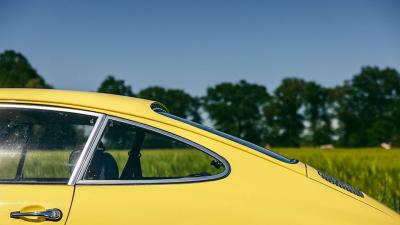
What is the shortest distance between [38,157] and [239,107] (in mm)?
110198

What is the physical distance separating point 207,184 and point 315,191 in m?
0.58

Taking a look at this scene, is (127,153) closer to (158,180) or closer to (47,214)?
(158,180)

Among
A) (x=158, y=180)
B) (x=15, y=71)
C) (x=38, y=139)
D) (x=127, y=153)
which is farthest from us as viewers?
(x=15, y=71)

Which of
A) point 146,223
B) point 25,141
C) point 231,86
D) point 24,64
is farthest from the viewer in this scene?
point 231,86

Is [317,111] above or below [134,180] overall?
above

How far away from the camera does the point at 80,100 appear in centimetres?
276

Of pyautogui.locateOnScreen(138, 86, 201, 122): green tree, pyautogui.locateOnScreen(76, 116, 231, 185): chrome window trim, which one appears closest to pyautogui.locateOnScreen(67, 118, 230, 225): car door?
pyautogui.locateOnScreen(76, 116, 231, 185): chrome window trim

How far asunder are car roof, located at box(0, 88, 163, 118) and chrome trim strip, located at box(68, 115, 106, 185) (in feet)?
0.25

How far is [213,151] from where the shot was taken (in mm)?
2637

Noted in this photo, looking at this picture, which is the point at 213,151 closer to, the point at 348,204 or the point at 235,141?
the point at 235,141

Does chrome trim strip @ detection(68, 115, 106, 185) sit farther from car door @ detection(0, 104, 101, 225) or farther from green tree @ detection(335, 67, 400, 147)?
green tree @ detection(335, 67, 400, 147)

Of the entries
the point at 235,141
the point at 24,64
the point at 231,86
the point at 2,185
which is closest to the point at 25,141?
the point at 2,185

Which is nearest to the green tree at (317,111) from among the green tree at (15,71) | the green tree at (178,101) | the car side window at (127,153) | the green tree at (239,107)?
the green tree at (239,107)

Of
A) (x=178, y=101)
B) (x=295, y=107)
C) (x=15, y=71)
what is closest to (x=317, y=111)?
(x=295, y=107)
